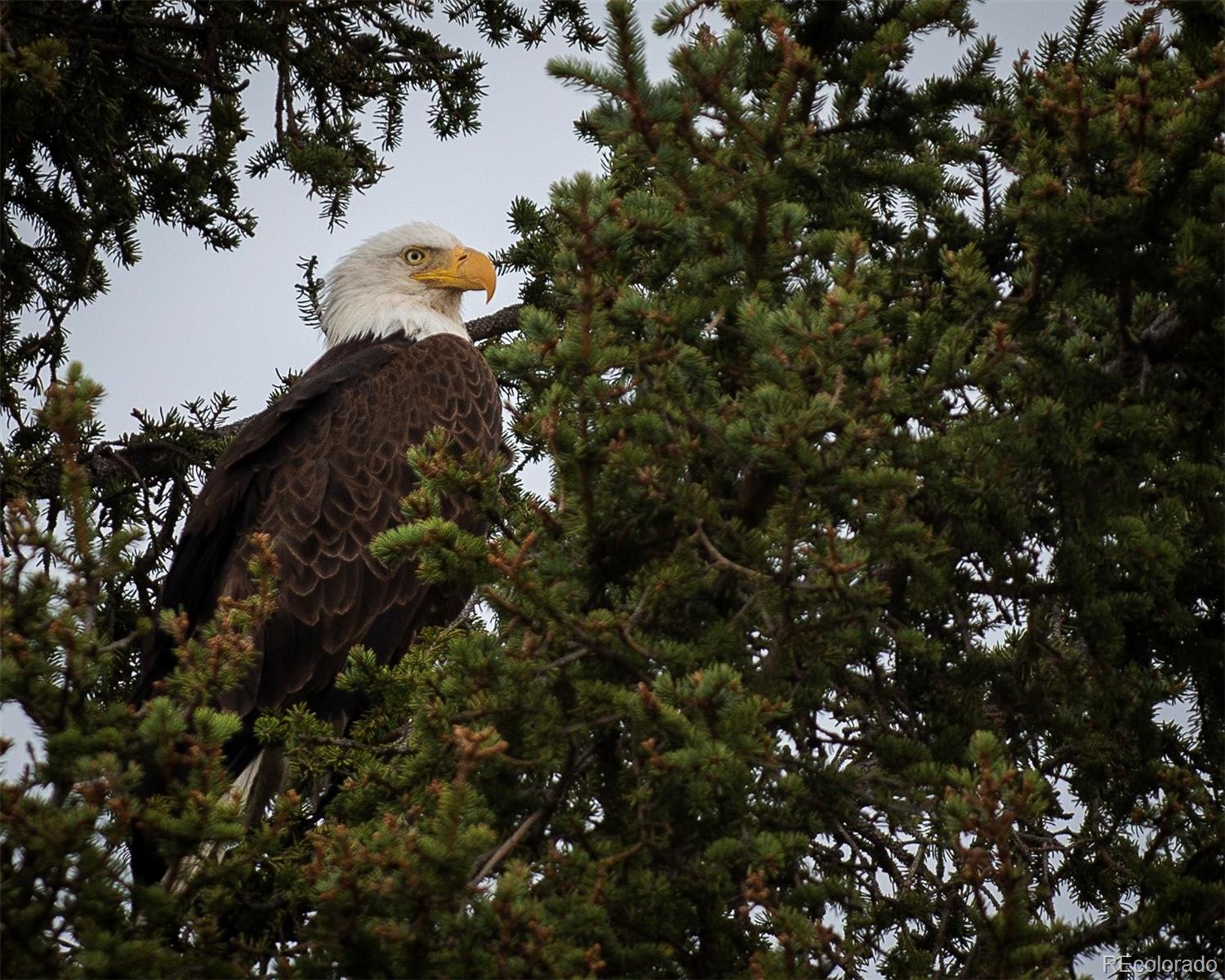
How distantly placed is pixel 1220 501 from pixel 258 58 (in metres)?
4.49

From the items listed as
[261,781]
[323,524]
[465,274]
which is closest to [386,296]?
[465,274]

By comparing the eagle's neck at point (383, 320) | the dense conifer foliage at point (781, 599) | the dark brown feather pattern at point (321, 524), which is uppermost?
the eagle's neck at point (383, 320)

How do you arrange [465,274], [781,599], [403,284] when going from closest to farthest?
[781,599] → [465,274] → [403,284]

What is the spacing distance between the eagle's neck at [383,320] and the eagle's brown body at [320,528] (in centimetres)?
78

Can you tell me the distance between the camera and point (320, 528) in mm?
5770

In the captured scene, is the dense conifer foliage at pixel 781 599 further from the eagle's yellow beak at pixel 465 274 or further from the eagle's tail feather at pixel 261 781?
the eagle's yellow beak at pixel 465 274

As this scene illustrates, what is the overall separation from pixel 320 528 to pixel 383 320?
5.60ft

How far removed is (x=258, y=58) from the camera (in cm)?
618

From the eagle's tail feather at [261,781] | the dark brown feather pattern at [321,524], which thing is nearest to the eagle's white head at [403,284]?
the dark brown feather pattern at [321,524]

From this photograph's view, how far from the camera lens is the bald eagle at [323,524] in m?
5.56

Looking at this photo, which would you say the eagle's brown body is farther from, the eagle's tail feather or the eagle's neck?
the eagle's neck

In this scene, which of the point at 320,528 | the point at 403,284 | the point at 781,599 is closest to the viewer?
the point at 781,599

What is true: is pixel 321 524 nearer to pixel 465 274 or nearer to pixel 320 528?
pixel 320 528

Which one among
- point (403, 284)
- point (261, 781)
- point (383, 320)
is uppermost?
point (403, 284)
